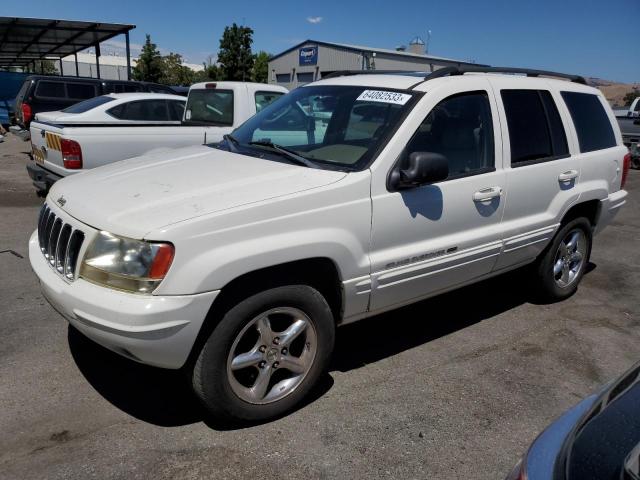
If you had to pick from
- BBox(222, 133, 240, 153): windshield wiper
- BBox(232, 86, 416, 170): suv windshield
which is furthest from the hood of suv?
BBox(232, 86, 416, 170): suv windshield

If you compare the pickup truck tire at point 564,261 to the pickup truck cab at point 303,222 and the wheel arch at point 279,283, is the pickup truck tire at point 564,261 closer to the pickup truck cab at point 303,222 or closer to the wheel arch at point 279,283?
the pickup truck cab at point 303,222

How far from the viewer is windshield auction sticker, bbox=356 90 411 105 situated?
11.7 feet

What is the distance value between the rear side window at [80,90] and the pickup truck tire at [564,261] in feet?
40.2

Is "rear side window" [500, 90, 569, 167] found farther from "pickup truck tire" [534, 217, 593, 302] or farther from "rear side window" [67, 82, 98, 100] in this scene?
"rear side window" [67, 82, 98, 100]

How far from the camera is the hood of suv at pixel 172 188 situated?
2.73m

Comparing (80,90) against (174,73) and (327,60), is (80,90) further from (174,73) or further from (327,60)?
(174,73)

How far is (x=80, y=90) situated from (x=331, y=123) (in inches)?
459

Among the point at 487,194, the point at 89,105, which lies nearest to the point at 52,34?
the point at 89,105

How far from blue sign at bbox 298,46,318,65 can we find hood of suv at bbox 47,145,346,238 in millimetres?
39503

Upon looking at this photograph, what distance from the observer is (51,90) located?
44.0 feet

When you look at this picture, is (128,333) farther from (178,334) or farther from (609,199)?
(609,199)

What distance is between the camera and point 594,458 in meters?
1.54

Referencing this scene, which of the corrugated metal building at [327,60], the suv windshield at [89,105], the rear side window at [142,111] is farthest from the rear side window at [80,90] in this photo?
the corrugated metal building at [327,60]

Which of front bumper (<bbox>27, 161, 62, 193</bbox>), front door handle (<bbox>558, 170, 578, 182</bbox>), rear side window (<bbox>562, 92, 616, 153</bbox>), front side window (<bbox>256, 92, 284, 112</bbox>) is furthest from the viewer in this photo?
front side window (<bbox>256, 92, 284, 112</bbox>)
